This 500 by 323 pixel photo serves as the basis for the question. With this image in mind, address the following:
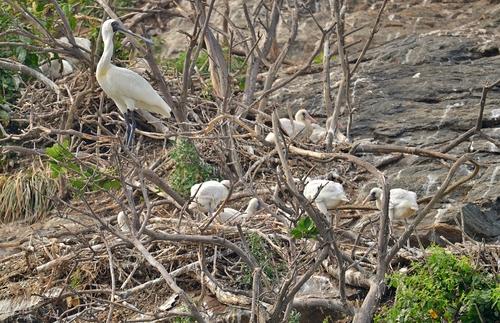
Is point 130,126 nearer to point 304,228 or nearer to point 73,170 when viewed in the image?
point 73,170

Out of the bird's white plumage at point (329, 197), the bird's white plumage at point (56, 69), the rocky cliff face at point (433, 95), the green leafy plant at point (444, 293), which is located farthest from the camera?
the bird's white plumage at point (56, 69)

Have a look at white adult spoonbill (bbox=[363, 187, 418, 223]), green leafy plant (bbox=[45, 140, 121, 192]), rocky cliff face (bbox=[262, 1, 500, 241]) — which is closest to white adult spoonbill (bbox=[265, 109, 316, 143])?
rocky cliff face (bbox=[262, 1, 500, 241])

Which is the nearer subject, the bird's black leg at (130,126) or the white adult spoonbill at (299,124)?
the bird's black leg at (130,126)

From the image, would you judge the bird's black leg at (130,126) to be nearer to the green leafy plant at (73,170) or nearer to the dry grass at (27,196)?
the dry grass at (27,196)

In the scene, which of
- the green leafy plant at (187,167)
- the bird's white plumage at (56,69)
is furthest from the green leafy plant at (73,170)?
the bird's white plumage at (56,69)

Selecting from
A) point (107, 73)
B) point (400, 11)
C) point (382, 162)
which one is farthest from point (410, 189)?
point (400, 11)

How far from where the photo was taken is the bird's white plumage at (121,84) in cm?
1309

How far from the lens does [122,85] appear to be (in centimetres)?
1310

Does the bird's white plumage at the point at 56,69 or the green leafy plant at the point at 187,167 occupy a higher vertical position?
the bird's white plumage at the point at 56,69

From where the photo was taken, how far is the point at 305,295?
11695mm

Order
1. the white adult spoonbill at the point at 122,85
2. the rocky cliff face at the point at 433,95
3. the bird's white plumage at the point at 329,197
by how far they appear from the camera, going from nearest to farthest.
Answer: the bird's white plumage at the point at 329,197 < the white adult spoonbill at the point at 122,85 < the rocky cliff face at the point at 433,95

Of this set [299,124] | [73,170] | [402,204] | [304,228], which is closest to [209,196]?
[402,204]

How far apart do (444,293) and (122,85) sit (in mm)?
3863

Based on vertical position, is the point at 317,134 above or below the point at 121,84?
below
